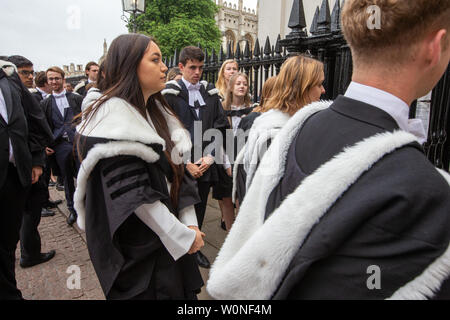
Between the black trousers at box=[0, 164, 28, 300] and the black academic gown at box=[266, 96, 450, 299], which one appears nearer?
the black academic gown at box=[266, 96, 450, 299]

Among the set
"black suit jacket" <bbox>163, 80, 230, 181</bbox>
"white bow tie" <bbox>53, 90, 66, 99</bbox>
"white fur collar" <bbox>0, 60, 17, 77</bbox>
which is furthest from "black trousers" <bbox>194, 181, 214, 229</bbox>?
"white bow tie" <bbox>53, 90, 66, 99</bbox>

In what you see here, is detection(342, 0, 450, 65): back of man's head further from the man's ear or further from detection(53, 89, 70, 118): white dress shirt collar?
detection(53, 89, 70, 118): white dress shirt collar

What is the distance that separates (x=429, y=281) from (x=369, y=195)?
0.78 ft

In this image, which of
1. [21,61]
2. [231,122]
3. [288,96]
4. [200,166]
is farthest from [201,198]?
[21,61]

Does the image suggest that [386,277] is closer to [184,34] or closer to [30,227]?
[30,227]

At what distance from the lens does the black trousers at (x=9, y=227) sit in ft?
8.61

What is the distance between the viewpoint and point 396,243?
0.67 meters

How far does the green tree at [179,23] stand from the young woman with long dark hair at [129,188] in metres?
25.1

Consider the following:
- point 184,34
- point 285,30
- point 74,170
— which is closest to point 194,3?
point 184,34

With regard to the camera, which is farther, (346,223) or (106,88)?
(106,88)

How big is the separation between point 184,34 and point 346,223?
27.8m

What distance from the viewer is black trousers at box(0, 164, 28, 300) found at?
8.61ft

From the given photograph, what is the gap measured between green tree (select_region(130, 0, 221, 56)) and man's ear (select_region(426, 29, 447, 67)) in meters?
26.2

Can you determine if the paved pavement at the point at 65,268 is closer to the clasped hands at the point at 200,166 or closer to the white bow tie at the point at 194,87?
the clasped hands at the point at 200,166
